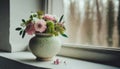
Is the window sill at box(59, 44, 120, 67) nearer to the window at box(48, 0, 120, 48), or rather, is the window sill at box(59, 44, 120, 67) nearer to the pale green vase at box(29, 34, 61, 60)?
the window at box(48, 0, 120, 48)

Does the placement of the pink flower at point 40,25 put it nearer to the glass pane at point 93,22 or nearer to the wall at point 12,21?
the glass pane at point 93,22

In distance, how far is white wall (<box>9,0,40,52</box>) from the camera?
1674mm

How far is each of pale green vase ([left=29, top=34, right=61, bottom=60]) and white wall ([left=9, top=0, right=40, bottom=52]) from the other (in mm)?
390

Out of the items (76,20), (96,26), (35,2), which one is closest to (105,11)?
(96,26)

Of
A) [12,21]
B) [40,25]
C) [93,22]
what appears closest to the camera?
[40,25]

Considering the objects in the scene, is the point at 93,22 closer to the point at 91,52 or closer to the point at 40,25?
the point at 91,52

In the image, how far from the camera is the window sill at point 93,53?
125 cm

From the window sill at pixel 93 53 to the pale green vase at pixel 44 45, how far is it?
0.59 ft

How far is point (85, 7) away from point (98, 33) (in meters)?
0.22

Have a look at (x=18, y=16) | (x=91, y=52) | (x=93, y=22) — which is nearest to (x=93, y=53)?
(x=91, y=52)

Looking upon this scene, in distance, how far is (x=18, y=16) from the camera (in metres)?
1.71

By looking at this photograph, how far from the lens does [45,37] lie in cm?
133

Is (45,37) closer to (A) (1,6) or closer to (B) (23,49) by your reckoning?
(B) (23,49)

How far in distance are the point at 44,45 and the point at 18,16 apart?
0.51 m
